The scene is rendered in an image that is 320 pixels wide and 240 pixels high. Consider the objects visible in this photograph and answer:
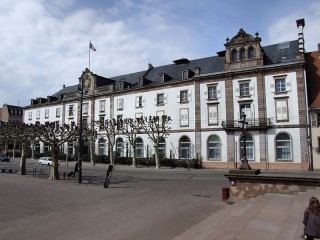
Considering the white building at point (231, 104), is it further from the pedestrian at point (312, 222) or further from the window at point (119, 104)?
the pedestrian at point (312, 222)

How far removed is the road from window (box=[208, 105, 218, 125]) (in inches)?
766

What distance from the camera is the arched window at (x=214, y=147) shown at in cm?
3859

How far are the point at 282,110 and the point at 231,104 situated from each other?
618 centimetres

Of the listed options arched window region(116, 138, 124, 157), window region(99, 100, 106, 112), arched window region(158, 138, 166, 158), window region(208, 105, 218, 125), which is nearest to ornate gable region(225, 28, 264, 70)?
window region(208, 105, 218, 125)

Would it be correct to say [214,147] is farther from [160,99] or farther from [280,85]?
[160,99]

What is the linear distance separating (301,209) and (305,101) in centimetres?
2581

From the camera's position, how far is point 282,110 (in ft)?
115

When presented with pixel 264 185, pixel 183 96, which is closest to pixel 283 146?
pixel 183 96

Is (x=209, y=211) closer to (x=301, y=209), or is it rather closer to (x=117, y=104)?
(x=301, y=209)

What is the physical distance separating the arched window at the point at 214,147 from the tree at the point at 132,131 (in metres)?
10.6

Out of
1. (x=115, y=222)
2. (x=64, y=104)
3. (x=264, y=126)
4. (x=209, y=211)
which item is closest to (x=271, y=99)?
(x=264, y=126)

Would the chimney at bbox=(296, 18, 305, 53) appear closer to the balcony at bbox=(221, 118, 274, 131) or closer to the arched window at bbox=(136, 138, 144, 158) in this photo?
the balcony at bbox=(221, 118, 274, 131)

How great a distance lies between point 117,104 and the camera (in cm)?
5000

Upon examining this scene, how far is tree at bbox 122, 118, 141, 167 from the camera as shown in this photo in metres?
42.8
